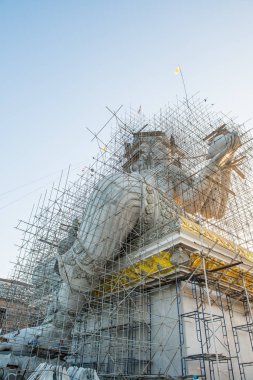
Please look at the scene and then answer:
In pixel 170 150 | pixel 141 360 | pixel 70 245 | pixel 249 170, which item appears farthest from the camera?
pixel 170 150

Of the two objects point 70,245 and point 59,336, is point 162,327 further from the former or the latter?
point 70,245

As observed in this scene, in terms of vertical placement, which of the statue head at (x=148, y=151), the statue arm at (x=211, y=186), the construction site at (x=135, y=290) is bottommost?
the construction site at (x=135, y=290)

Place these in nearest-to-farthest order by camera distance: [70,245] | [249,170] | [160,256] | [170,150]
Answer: [160,256] → [70,245] → [249,170] → [170,150]

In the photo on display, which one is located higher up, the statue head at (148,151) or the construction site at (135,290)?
the statue head at (148,151)

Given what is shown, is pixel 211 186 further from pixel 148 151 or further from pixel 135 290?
pixel 135 290

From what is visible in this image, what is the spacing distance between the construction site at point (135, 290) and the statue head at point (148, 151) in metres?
1.77

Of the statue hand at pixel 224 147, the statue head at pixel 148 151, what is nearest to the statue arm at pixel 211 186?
the statue hand at pixel 224 147

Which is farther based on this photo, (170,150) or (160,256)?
(170,150)

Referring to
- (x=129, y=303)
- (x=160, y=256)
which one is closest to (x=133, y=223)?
(x=160, y=256)

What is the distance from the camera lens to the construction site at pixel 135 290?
837 cm

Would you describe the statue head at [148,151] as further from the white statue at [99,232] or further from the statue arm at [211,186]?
the white statue at [99,232]

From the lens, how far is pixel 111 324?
375 inches

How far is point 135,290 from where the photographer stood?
→ 9766 millimetres

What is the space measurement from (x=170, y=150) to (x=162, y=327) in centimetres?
923
